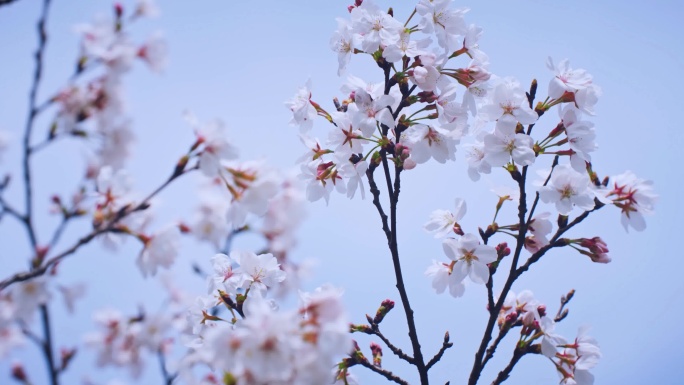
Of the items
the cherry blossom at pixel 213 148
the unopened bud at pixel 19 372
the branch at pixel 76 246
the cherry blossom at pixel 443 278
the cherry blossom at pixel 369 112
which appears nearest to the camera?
the branch at pixel 76 246

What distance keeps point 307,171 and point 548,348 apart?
142 centimetres

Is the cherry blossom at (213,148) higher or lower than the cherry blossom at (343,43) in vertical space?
lower

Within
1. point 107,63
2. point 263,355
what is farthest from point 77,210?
point 263,355

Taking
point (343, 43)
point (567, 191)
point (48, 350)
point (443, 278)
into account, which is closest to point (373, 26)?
point (343, 43)

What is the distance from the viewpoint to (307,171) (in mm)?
2389

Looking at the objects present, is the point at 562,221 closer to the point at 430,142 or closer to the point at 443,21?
the point at 430,142

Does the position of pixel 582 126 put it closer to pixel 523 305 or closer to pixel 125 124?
pixel 523 305

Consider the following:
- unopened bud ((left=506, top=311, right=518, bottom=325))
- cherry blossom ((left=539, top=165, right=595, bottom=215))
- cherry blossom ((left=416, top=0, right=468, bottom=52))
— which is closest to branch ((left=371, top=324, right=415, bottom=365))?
unopened bud ((left=506, top=311, right=518, bottom=325))

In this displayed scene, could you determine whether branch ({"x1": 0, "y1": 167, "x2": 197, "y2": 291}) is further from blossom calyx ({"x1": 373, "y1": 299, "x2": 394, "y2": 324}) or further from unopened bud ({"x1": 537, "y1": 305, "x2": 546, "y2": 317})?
unopened bud ({"x1": 537, "y1": 305, "x2": 546, "y2": 317})

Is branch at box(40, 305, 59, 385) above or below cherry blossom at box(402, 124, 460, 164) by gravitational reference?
below

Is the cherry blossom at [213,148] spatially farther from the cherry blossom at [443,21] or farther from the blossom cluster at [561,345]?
the blossom cluster at [561,345]

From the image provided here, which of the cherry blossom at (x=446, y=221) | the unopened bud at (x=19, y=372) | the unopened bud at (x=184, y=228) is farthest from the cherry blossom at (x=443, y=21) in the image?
the unopened bud at (x=19, y=372)

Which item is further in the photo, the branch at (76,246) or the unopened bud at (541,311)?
the unopened bud at (541,311)

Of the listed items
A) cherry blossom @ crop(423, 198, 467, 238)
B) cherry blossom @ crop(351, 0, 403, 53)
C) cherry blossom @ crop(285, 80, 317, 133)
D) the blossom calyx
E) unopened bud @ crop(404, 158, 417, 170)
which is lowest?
the blossom calyx
